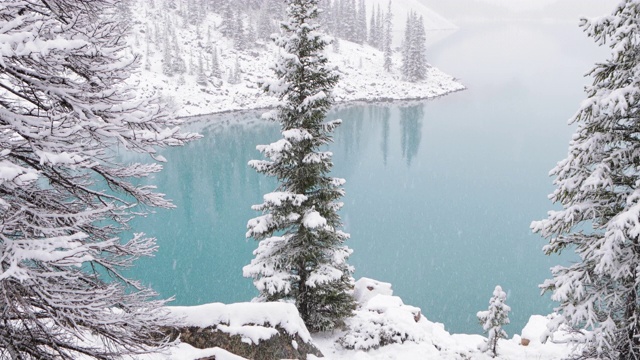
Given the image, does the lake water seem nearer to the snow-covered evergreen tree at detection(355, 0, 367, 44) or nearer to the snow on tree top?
the snow on tree top

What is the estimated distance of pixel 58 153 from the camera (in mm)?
3973

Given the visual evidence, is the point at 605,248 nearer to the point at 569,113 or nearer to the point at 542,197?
the point at 542,197

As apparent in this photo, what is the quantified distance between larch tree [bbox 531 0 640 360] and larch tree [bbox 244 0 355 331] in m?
6.03

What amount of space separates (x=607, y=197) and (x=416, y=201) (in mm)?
29468

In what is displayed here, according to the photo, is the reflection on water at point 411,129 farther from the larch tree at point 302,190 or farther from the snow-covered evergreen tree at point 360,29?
the snow-covered evergreen tree at point 360,29

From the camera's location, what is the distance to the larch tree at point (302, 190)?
11.9m

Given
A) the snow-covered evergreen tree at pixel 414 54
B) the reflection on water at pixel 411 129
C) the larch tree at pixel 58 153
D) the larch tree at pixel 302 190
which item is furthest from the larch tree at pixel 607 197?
the snow-covered evergreen tree at pixel 414 54

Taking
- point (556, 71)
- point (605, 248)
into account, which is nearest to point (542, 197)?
point (605, 248)

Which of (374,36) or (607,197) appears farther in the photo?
(374,36)

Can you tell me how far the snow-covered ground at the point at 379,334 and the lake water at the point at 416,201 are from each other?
661 cm

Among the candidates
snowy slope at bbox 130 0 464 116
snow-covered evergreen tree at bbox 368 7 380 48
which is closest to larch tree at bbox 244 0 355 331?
snowy slope at bbox 130 0 464 116

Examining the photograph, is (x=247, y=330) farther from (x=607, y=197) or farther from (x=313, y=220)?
(x=607, y=197)

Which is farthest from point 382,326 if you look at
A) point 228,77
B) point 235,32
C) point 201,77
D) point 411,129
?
point 235,32

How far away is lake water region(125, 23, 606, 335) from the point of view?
24719 millimetres
